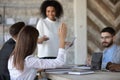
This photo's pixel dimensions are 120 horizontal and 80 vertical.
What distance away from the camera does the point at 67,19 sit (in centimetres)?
539

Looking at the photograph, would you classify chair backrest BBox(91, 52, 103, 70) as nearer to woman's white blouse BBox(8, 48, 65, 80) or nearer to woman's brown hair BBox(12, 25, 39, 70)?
woman's white blouse BBox(8, 48, 65, 80)

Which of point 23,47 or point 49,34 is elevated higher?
point 49,34

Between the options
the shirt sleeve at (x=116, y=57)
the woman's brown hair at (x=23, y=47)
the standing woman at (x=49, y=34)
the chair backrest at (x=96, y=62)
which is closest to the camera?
the woman's brown hair at (x=23, y=47)

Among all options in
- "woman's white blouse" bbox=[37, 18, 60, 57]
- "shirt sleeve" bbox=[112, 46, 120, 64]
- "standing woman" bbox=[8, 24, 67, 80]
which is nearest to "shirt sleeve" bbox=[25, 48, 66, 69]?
"standing woman" bbox=[8, 24, 67, 80]

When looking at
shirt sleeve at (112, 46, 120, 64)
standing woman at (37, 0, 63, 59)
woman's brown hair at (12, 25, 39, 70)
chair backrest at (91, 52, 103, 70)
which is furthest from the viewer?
standing woman at (37, 0, 63, 59)

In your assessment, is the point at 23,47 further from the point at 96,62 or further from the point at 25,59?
the point at 96,62

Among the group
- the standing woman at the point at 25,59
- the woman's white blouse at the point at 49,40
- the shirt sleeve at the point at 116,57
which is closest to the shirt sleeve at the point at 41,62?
the standing woman at the point at 25,59

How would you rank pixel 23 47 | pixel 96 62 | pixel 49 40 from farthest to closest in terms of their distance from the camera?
pixel 49 40
pixel 96 62
pixel 23 47

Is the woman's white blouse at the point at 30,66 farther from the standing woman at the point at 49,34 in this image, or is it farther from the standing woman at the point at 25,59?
the standing woman at the point at 49,34

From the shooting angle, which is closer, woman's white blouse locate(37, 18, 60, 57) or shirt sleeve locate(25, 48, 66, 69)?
shirt sleeve locate(25, 48, 66, 69)

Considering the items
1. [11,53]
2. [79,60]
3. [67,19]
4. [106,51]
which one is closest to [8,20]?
[67,19]

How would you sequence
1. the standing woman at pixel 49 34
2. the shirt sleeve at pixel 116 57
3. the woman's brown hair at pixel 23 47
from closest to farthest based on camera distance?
the woman's brown hair at pixel 23 47
the shirt sleeve at pixel 116 57
the standing woman at pixel 49 34

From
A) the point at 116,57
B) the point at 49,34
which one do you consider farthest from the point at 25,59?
the point at 49,34

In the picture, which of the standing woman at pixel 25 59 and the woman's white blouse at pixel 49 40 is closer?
the standing woman at pixel 25 59
